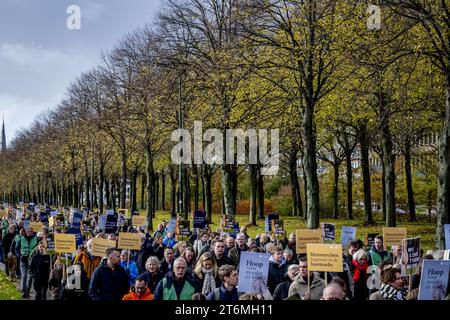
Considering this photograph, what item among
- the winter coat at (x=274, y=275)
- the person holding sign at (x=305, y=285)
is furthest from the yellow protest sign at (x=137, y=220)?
the person holding sign at (x=305, y=285)

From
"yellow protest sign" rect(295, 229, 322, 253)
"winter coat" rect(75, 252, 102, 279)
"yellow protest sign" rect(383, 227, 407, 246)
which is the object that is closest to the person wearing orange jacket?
"winter coat" rect(75, 252, 102, 279)

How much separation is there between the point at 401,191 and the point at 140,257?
32.1 m

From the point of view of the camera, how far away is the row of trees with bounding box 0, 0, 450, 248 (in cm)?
1931

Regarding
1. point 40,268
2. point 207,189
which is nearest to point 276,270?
point 40,268

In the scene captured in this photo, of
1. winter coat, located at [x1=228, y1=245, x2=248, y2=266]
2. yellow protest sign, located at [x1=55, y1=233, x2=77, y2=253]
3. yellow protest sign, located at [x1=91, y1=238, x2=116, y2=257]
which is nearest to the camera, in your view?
winter coat, located at [x1=228, y1=245, x2=248, y2=266]

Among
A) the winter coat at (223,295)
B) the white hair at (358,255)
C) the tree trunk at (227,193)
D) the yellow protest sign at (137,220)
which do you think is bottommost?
the winter coat at (223,295)

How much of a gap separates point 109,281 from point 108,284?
59 mm

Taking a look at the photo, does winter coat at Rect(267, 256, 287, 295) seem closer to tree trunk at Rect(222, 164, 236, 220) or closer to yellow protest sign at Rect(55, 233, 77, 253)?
yellow protest sign at Rect(55, 233, 77, 253)

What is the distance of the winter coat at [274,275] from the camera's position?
1127cm

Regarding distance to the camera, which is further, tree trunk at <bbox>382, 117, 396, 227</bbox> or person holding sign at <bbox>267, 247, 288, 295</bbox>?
tree trunk at <bbox>382, 117, 396, 227</bbox>

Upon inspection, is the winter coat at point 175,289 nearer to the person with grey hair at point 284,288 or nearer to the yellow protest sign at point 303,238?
the person with grey hair at point 284,288

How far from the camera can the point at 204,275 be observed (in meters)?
9.96

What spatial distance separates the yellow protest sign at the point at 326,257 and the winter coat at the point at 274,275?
1.63m

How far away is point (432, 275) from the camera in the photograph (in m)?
8.60
